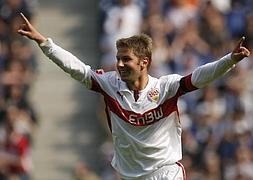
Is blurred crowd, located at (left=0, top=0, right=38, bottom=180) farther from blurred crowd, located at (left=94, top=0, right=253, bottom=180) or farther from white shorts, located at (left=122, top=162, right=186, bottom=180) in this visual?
white shorts, located at (left=122, top=162, right=186, bottom=180)

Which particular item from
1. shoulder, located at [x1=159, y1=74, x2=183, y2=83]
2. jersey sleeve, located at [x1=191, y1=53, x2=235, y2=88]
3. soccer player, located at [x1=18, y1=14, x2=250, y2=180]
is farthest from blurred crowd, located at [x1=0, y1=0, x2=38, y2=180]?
jersey sleeve, located at [x1=191, y1=53, x2=235, y2=88]

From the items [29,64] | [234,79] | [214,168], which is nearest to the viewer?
[214,168]

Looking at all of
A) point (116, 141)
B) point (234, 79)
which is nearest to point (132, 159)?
point (116, 141)

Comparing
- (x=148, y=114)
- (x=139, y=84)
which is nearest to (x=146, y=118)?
(x=148, y=114)

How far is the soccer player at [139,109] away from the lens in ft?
31.2

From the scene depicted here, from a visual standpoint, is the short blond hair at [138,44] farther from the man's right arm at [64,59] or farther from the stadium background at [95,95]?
the stadium background at [95,95]

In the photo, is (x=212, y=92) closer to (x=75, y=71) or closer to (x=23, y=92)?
(x=23, y=92)

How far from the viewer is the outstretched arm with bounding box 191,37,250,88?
9016 mm

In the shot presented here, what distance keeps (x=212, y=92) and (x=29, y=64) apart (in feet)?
11.0

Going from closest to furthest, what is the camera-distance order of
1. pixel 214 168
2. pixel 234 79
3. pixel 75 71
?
1. pixel 75 71
2. pixel 214 168
3. pixel 234 79

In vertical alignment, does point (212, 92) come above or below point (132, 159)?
above

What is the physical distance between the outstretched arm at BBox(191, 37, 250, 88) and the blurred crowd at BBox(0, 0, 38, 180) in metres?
7.25

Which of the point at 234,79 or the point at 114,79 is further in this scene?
the point at 234,79

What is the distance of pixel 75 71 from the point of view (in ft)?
31.4
